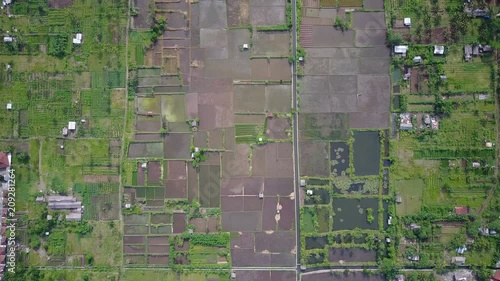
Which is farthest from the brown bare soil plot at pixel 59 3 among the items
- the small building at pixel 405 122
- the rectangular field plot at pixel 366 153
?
the small building at pixel 405 122

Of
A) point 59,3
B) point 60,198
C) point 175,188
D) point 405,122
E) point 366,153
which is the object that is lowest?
point 60,198

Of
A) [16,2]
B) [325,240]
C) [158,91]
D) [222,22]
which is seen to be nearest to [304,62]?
[222,22]

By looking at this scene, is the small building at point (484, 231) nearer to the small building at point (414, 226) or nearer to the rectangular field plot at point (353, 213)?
the small building at point (414, 226)

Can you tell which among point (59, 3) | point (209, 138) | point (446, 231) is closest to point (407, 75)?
point (446, 231)

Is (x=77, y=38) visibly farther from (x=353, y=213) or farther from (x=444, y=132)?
(x=444, y=132)

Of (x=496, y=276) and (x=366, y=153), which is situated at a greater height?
(x=366, y=153)

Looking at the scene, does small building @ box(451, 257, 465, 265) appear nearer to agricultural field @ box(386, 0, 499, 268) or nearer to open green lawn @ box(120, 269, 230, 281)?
agricultural field @ box(386, 0, 499, 268)
